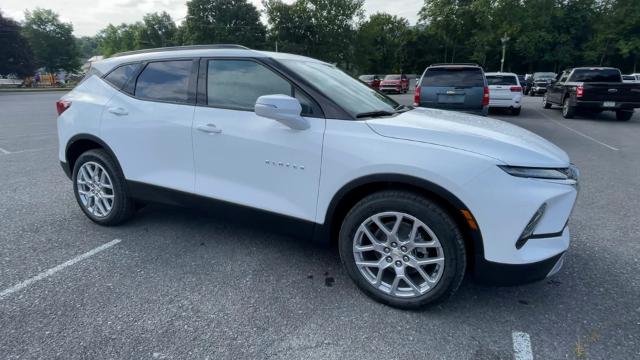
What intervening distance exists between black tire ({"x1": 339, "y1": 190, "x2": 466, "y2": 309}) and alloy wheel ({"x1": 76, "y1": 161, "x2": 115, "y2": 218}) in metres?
2.50

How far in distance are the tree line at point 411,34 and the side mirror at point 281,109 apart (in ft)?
168

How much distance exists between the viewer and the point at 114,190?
3.73 metres

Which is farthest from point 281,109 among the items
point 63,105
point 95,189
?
point 63,105

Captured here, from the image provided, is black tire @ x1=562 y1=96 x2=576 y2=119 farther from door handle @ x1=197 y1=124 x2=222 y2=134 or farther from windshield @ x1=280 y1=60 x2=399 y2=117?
door handle @ x1=197 y1=124 x2=222 y2=134

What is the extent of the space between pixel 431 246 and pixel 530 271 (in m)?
0.58

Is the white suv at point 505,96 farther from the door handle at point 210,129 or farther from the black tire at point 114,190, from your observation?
the black tire at point 114,190

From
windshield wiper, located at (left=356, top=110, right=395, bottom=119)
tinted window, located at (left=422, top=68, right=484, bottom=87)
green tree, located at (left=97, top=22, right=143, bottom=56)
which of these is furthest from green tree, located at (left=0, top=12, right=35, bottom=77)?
windshield wiper, located at (left=356, top=110, right=395, bottom=119)

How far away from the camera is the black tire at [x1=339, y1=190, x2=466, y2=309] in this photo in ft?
7.77

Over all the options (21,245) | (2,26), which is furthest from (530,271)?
(2,26)

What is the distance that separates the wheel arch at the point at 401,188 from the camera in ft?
7.64

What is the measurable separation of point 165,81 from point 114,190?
1184 millimetres

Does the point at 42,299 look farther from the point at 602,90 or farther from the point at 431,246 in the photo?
the point at 602,90

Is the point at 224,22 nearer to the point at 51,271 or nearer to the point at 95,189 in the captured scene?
the point at 95,189

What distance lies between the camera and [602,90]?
1243 centimetres
